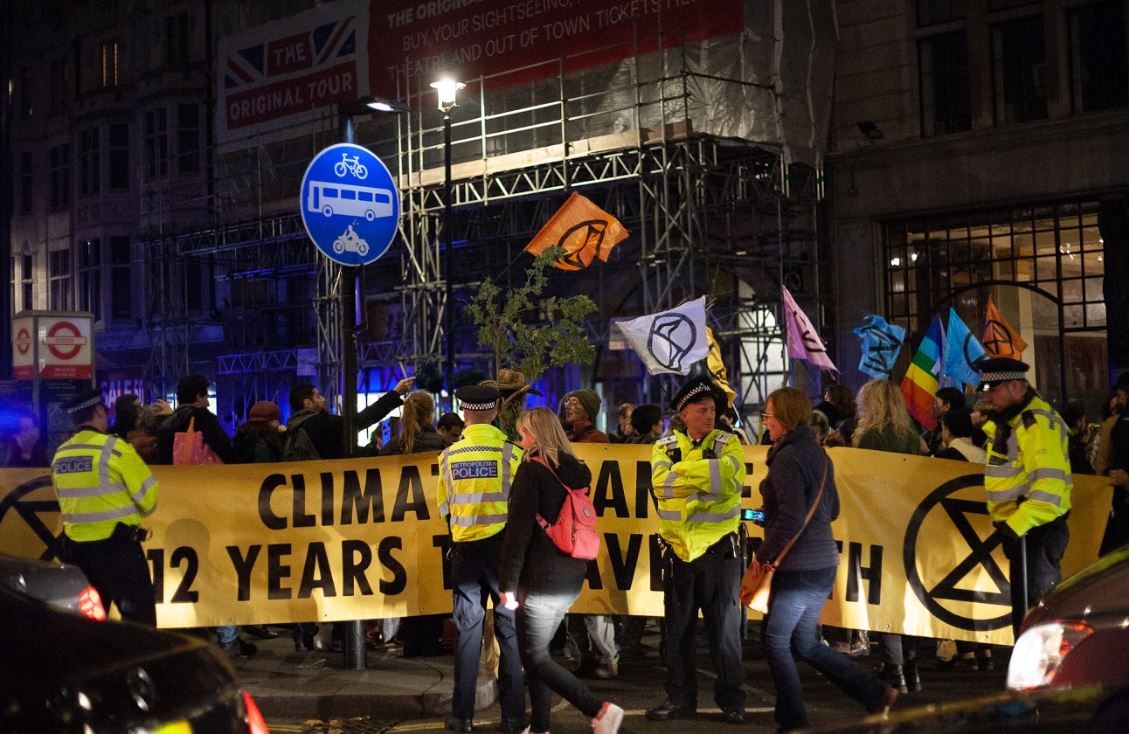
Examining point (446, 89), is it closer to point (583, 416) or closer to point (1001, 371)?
point (583, 416)

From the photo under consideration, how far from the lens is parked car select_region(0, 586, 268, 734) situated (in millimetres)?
3439

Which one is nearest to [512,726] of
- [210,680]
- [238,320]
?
[210,680]

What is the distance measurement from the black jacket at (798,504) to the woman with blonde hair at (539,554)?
102 cm

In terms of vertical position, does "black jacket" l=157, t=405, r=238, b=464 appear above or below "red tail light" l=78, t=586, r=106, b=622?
above

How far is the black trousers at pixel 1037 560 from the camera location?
27.5 ft

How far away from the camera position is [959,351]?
672 inches

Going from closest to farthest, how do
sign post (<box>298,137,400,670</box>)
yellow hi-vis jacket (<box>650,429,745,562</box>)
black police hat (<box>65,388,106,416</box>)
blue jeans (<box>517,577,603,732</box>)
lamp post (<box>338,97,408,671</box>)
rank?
1. blue jeans (<box>517,577,603,732</box>)
2. yellow hi-vis jacket (<box>650,429,745,562</box>)
3. black police hat (<box>65,388,106,416</box>)
4. lamp post (<box>338,97,408,671</box>)
5. sign post (<box>298,137,400,670</box>)

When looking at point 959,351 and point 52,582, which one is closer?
point 52,582

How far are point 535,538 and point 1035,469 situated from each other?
300 cm

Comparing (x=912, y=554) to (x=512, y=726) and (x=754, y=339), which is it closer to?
(x=512, y=726)

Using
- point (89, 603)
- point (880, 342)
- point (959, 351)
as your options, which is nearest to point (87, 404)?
point (89, 603)

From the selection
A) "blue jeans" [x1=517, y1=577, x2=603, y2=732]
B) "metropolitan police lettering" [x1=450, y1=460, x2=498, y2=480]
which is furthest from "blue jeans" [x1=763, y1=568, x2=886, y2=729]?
"metropolitan police lettering" [x1=450, y1=460, x2=498, y2=480]

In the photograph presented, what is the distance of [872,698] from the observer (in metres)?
7.30

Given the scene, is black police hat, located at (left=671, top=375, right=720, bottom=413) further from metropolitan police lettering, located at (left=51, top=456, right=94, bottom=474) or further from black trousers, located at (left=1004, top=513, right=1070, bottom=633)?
metropolitan police lettering, located at (left=51, top=456, right=94, bottom=474)
